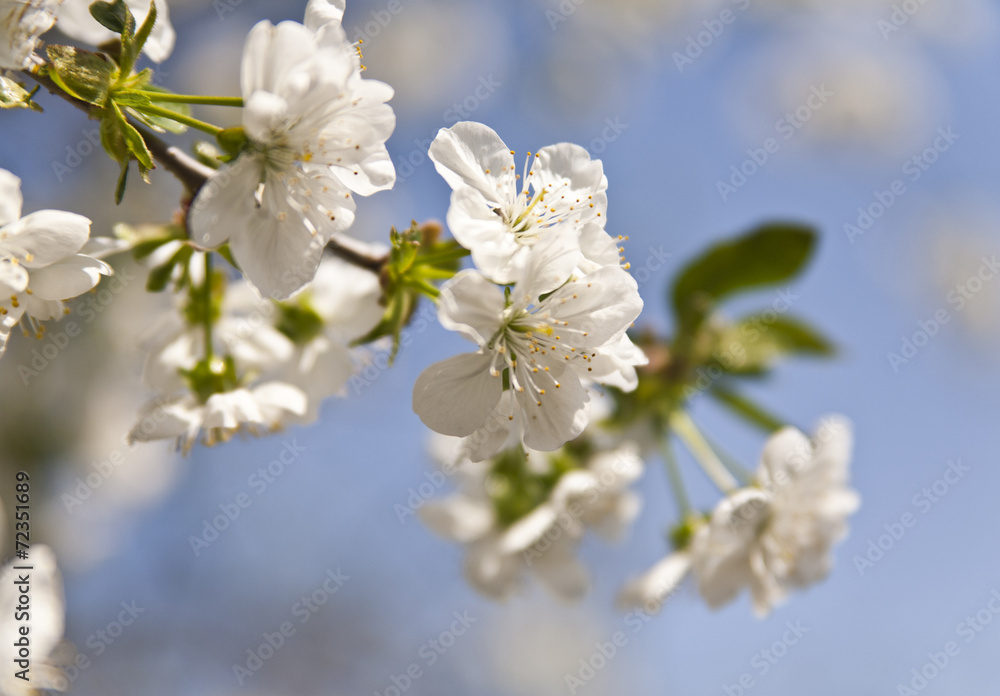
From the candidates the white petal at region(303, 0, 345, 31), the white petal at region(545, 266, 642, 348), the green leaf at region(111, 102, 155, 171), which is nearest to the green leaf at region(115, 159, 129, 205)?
the green leaf at region(111, 102, 155, 171)

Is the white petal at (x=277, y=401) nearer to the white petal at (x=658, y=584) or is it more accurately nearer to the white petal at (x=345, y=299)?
the white petal at (x=345, y=299)

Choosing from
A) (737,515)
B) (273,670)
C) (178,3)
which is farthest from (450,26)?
(737,515)

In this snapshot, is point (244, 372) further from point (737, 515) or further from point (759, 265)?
point (759, 265)

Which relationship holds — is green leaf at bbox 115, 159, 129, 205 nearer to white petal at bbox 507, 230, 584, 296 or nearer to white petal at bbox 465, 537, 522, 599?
white petal at bbox 507, 230, 584, 296

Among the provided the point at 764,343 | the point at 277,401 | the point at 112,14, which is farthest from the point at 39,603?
the point at 764,343

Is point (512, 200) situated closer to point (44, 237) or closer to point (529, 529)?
point (44, 237)

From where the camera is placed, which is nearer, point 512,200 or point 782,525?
point 512,200

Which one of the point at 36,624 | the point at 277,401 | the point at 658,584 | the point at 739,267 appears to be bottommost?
the point at 36,624
